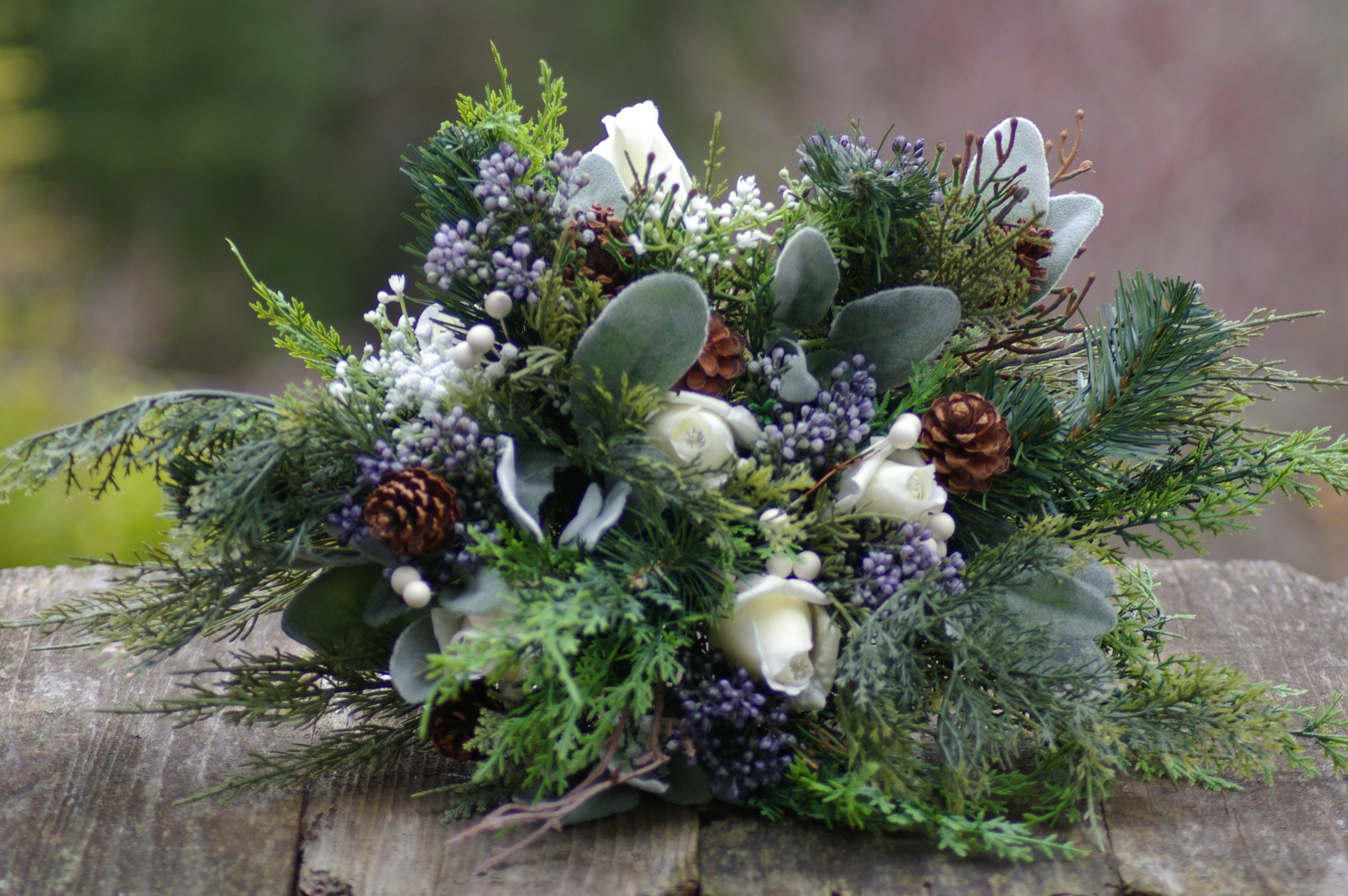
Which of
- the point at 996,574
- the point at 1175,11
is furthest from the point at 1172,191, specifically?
the point at 996,574

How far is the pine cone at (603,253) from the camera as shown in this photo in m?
0.84

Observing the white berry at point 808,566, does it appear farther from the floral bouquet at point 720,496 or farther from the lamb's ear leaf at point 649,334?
the lamb's ear leaf at point 649,334

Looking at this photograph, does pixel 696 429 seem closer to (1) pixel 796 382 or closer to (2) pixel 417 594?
(1) pixel 796 382

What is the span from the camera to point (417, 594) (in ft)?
2.50

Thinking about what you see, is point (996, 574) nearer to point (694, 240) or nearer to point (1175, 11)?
point (694, 240)

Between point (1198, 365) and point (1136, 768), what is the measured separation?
1.06 ft

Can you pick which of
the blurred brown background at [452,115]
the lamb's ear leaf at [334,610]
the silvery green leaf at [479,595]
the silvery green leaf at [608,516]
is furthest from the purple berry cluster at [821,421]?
the blurred brown background at [452,115]

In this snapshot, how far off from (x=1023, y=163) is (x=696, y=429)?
1.23 ft

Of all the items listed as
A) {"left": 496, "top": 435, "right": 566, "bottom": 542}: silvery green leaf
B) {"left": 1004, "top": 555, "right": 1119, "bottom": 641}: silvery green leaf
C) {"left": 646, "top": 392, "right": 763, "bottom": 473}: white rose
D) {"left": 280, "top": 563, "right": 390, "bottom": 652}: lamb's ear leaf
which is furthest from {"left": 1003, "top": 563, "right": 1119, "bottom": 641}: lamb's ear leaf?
{"left": 280, "top": 563, "right": 390, "bottom": 652}: lamb's ear leaf

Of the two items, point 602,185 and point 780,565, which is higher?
point 602,185

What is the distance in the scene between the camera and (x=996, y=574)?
822 mm

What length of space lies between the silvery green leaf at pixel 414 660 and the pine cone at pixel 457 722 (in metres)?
0.05

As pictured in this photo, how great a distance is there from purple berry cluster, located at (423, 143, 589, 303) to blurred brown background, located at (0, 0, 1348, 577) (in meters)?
1.78

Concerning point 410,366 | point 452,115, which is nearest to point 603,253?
point 410,366
